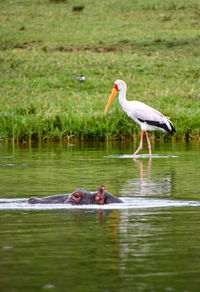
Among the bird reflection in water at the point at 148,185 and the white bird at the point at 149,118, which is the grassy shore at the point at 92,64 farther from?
the bird reflection in water at the point at 148,185

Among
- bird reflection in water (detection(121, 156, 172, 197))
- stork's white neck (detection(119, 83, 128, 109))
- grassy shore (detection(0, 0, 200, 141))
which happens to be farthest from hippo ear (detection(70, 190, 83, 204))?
grassy shore (detection(0, 0, 200, 141))

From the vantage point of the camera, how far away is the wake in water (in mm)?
9445

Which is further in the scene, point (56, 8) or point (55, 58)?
point (56, 8)

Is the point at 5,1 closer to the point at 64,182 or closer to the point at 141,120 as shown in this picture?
the point at 141,120

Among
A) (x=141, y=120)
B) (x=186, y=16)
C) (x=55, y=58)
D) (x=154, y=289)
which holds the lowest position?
(x=154, y=289)

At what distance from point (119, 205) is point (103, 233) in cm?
203

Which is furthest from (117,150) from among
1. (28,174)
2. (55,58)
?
(55,58)

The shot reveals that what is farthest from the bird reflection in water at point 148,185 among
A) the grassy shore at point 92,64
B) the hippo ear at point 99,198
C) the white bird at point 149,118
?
the grassy shore at point 92,64

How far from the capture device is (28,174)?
1434 centimetres

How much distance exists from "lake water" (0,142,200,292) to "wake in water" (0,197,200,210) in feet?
0.04

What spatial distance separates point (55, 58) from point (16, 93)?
10.5 meters

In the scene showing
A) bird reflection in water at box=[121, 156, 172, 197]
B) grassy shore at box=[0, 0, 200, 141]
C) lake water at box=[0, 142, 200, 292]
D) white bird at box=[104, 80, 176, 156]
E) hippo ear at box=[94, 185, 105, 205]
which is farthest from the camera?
grassy shore at box=[0, 0, 200, 141]

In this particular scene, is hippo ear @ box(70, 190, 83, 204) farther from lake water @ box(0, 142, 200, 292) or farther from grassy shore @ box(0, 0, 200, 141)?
grassy shore @ box(0, 0, 200, 141)

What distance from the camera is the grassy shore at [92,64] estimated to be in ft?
79.9
